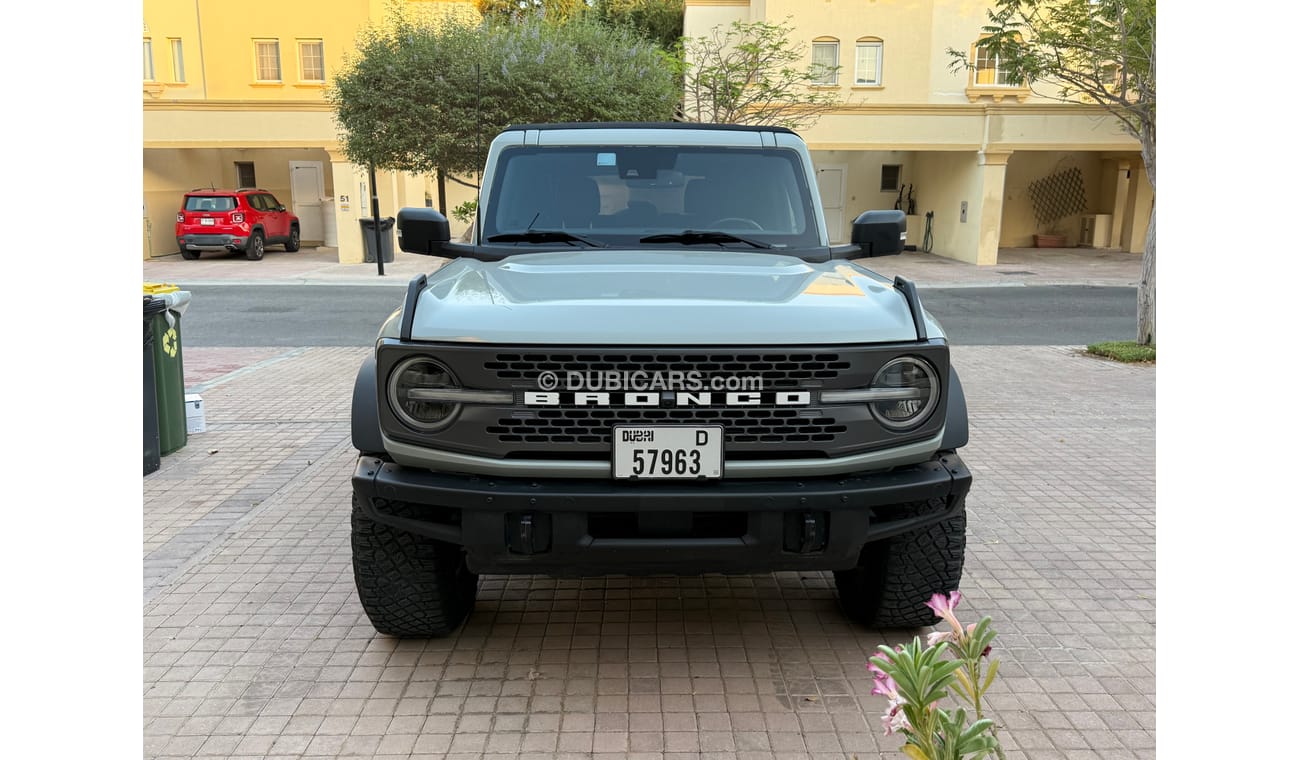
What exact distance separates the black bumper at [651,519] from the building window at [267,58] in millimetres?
25004

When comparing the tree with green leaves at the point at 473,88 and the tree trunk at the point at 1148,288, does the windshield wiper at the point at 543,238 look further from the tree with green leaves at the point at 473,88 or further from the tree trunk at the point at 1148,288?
the tree with green leaves at the point at 473,88

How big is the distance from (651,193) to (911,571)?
2145 millimetres

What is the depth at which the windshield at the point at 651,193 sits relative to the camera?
425cm

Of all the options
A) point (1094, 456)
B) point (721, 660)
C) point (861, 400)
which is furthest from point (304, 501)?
point (1094, 456)

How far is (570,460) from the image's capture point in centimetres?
289

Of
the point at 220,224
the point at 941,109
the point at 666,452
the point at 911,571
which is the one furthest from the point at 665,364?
the point at 220,224

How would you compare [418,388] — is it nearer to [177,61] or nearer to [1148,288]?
[1148,288]

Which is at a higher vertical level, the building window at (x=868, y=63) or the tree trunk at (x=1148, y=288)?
the building window at (x=868, y=63)

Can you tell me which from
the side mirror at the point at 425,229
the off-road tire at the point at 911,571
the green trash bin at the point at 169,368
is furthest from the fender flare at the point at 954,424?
the green trash bin at the point at 169,368

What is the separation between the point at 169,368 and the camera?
6160mm

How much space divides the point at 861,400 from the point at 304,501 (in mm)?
3779

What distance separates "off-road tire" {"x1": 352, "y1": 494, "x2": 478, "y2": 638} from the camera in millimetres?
3277

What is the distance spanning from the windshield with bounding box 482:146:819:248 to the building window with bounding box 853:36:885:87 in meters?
20.4

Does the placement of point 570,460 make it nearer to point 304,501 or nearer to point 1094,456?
point 304,501
